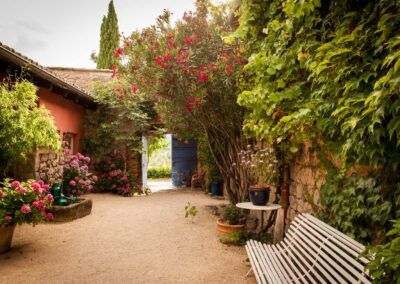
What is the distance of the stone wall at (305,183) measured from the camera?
11.1 ft

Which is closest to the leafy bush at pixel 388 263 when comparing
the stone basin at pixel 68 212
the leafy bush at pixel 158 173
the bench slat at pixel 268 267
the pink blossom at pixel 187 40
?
the bench slat at pixel 268 267

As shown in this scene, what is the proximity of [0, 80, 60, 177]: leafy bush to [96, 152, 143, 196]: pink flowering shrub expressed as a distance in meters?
4.82

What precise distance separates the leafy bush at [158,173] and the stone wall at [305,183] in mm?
13566

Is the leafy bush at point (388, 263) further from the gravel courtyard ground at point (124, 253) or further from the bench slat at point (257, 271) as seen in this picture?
the gravel courtyard ground at point (124, 253)

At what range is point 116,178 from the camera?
9.87 m

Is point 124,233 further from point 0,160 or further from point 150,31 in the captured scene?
point 150,31

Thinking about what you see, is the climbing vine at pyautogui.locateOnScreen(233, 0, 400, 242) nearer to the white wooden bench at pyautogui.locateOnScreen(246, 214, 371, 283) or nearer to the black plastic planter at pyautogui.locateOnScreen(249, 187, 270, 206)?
the white wooden bench at pyautogui.locateOnScreen(246, 214, 371, 283)

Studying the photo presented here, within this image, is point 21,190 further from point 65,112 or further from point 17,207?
point 65,112

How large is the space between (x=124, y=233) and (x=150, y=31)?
12.4ft

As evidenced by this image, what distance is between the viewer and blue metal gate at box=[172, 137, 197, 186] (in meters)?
13.1

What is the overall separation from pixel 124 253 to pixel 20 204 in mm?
1589

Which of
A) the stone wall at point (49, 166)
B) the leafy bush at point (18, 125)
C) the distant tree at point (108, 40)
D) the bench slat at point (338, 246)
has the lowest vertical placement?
the bench slat at point (338, 246)

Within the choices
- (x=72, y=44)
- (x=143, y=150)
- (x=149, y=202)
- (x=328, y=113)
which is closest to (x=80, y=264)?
(x=328, y=113)

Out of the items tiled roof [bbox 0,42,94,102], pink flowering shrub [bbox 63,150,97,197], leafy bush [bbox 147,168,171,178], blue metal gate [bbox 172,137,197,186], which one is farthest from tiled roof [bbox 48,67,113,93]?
leafy bush [bbox 147,168,171,178]
